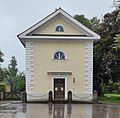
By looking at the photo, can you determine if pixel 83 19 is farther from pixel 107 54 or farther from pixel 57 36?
pixel 57 36

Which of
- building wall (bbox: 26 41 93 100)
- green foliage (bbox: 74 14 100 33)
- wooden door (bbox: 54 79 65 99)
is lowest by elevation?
wooden door (bbox: 54 79 65 99)

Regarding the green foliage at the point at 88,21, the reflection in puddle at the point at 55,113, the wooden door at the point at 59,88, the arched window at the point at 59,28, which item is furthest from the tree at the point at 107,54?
the reflection in puddle at the point at 55,113

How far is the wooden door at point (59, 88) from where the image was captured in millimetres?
43188

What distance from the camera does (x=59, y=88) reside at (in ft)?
142

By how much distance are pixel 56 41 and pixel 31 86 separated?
5735 millimetres

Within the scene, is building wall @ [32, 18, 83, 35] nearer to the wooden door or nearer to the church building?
the church building

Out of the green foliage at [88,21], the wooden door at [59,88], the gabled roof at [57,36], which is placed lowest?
the wooden door at [59,88]

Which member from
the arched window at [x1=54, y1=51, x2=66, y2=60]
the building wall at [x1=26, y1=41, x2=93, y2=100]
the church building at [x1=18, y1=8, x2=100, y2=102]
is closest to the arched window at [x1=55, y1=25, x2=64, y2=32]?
the church building at [x1=18, y1=8, x2=100, y2=102]

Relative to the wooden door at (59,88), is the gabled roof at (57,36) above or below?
above

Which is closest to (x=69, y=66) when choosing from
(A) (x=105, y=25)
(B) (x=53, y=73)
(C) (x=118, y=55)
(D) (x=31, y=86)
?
(B) (x=53, y=73)

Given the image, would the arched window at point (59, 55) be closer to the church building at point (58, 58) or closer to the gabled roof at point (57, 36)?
the church building at point (58, 58)

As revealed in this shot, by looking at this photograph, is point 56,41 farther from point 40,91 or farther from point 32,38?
point 40,91

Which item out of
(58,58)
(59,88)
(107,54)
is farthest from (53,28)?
(107,54)

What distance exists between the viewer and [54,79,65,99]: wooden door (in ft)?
142
